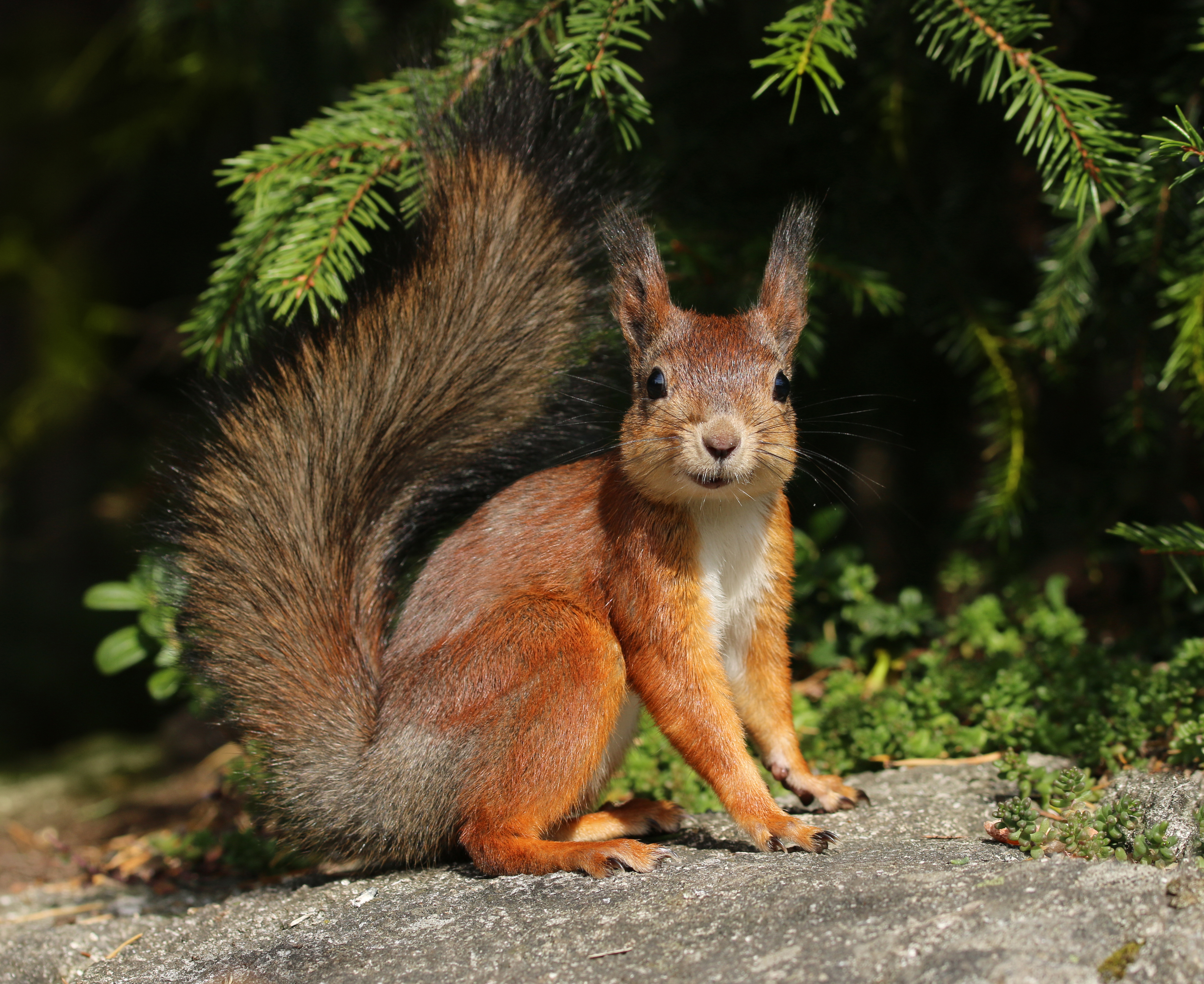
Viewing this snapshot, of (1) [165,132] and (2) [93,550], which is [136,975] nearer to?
(1) [165,132]

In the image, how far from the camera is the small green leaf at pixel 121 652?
3.21 meters

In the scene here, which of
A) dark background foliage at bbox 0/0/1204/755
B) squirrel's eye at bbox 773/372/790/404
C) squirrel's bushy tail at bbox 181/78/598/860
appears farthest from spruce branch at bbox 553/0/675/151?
squirrel's eye at bbox 773/372/790/404

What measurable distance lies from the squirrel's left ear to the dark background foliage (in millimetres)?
294

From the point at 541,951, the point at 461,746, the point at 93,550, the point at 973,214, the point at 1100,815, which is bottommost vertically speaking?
the point at 93,550

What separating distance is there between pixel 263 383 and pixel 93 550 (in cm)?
483

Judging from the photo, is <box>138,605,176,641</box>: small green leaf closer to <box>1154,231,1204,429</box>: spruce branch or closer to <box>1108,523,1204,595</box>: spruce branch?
<box>1108,523,1204,595</box>: spruce branch

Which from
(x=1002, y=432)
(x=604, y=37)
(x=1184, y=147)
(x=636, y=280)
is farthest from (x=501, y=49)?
(x=1002, y=432)

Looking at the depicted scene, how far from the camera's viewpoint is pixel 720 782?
2320 millimetres

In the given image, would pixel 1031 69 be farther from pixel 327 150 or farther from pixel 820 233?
pixel 327 150

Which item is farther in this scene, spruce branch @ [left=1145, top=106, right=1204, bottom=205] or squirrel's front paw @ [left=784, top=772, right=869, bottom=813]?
squirrel's front paw @ [left=784, top=772, right=869, bottom=813]

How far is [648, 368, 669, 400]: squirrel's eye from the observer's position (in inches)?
94.6

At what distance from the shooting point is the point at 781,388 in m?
2.46

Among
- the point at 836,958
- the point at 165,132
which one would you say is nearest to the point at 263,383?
the point at 836,958

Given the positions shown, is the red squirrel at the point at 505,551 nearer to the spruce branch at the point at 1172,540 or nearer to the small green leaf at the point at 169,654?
the small green leaf at the point at 169,654
